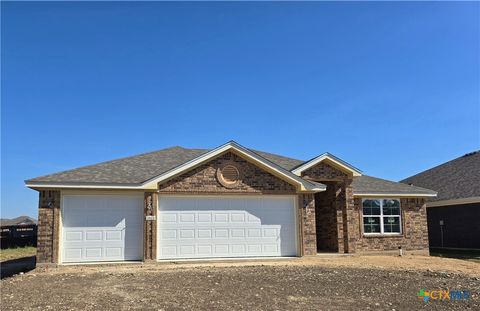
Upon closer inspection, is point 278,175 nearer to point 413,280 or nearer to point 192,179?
point 192,179

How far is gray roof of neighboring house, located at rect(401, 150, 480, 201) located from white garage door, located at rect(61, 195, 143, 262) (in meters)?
17.1

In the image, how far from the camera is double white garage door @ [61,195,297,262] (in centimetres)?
1565

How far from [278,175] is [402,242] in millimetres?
7820

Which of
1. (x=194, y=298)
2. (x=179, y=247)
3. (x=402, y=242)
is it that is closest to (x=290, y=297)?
(x=194, y=298)

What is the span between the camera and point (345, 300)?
359 inches

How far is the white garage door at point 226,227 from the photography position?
53.4 feet

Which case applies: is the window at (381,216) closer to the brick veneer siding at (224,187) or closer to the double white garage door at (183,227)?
the double white garage door at (183,227)

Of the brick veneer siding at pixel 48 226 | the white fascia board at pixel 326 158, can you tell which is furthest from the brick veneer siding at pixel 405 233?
the brick veneer siding at pixel 48 226

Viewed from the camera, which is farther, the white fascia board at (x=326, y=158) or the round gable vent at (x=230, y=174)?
the white fascia board at (x=326, y=158)

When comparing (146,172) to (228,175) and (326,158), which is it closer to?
(228,175)

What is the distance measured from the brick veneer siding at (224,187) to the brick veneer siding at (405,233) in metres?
4.68

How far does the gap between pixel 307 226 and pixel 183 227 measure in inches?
202

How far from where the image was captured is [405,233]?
67.6 feet

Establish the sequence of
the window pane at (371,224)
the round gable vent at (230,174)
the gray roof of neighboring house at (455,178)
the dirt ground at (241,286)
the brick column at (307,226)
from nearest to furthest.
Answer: the dirt ground at (241,286)
the round gable vent at (230,174)
the brick column at (307,226)
the window pane at (371,224)
the gray roof of neighboring house at (455,178)
